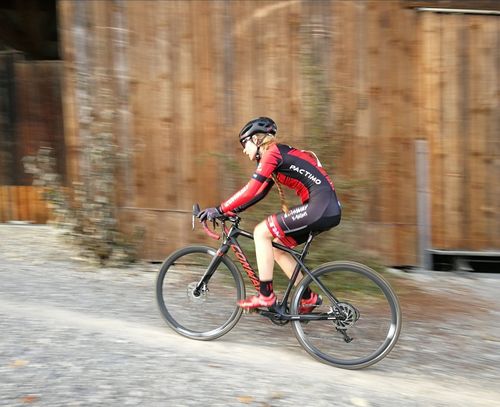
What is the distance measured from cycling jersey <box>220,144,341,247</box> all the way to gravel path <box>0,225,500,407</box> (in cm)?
102

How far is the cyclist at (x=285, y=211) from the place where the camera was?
422 cm

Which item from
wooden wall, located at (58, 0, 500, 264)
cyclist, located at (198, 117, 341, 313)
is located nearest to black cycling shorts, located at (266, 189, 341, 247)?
cyclist, located at (198, 117, 341, 313)

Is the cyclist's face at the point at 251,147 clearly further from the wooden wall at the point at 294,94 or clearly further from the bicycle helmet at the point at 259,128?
the wooden wall at the point at 294,94

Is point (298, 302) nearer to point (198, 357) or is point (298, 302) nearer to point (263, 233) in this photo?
point (263, 233)

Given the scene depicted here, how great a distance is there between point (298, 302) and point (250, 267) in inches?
20.2

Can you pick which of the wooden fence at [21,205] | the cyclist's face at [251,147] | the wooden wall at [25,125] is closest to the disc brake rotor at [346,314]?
the cyclist's face at [251,147]

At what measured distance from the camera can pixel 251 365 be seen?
4094mm

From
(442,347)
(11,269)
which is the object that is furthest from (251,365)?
(11,269)

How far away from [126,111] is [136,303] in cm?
239

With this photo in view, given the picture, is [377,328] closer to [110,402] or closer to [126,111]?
[110,402]

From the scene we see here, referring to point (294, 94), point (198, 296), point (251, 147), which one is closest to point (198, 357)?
point (198, 296)

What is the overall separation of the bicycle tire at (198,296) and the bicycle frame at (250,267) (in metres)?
0.04

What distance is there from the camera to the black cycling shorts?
420cm

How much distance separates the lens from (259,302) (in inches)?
171
